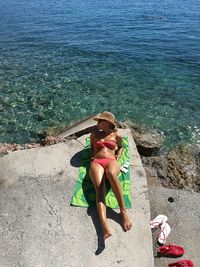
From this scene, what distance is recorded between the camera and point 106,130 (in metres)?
10.5

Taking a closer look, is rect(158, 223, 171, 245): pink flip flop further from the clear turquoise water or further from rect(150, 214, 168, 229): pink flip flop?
the clear turquoise water

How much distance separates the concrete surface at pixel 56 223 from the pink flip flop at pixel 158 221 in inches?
21.0

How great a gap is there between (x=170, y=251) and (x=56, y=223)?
312cm

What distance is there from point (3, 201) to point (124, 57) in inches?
671

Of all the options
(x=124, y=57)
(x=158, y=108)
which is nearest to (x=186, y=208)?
(x=158, y=108)

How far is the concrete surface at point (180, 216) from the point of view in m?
9.09

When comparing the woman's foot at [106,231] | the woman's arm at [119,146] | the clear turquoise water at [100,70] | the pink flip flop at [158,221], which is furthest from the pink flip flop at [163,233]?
the clear turquoise water at [100,70]

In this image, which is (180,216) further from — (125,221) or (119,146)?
(119,146)

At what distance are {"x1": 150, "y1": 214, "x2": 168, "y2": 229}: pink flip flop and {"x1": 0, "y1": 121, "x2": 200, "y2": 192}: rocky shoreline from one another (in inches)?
69.6

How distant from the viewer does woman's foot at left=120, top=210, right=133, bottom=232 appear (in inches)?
340

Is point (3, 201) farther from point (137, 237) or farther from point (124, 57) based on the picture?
point (124, 57)

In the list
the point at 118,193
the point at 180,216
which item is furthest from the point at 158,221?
the point at 118,193

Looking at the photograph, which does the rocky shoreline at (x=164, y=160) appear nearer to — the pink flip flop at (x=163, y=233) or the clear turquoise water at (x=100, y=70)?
the clear turquoise water at (x=100, y=70)

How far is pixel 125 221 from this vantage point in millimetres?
8695
